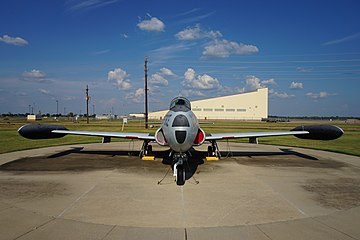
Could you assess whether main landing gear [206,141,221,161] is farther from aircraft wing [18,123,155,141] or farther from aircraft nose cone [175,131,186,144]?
aircraft nose cone [175,131,186,144]

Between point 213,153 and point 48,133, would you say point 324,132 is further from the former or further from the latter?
point 48,133

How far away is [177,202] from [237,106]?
10383 cm

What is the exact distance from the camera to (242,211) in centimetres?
650

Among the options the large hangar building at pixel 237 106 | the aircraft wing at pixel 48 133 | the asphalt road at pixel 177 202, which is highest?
the large hangar building at pixel 237 106

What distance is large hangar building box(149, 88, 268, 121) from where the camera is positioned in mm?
104938

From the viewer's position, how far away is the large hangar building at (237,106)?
10494 cm

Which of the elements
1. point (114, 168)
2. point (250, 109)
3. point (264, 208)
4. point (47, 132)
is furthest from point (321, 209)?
point (250, 109)

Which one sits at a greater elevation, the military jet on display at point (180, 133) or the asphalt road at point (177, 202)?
the military jet on display at point (180, 133)

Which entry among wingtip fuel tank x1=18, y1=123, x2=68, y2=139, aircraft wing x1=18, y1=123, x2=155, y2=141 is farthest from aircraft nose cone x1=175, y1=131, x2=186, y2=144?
wingtip fuel tank x1=18, y1=123, x2=68, y2=139

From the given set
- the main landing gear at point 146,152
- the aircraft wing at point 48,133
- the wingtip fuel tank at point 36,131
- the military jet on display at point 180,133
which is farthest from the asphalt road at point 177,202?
the main landing gear at point 146,152

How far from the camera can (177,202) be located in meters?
7.17

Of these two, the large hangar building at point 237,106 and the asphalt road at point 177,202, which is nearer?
the asphalt road at point 177,202

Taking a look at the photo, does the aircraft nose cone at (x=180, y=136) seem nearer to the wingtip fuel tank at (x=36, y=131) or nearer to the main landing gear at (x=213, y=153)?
the main landing gear at (x=213, y=153)

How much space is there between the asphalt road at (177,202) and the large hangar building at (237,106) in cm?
9305
